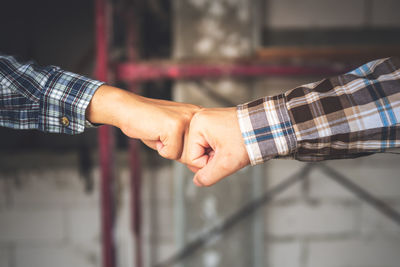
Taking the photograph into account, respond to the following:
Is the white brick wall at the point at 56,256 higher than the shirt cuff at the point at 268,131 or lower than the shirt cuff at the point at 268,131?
lower

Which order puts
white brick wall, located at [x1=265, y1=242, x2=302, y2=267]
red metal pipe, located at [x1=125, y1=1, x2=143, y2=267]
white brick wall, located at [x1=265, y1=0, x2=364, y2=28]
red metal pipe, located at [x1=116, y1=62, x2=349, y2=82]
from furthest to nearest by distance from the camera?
white brick wall, located at [x1=265, y1=242, x2=302, y2=267] → white brick wall, located at [x1=265, y1=0, x2=364, y2=28] → red metal pipe, located at [x1=125, y1=1, x2=143, y2=267] → red metal pipe, located at [x1=116, y1=62, x2=349, y2=82]

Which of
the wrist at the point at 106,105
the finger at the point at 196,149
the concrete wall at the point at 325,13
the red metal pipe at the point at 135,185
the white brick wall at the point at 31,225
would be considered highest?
the concrete wall at the point at 325,13

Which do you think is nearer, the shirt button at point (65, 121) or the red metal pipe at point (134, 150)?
the shirt button at point (65, 121)

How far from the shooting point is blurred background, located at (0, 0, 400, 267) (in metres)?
1.49

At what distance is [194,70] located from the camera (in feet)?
3.90

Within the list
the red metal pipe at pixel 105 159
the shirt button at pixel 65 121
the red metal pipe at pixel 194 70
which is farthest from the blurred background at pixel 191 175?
the shirt button at pixel 65 121

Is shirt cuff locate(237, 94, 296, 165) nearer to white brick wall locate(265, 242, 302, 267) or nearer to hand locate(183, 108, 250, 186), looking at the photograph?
hand locate(183, 108, 250, 186)

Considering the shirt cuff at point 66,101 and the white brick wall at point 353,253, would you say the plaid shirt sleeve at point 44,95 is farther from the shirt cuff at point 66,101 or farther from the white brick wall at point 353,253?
the white brick wall at point 353,253

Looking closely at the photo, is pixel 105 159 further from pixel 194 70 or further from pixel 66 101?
pixel 194 70

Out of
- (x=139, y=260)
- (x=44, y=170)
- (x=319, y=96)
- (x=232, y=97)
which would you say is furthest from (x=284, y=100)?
(x=44, y=170)

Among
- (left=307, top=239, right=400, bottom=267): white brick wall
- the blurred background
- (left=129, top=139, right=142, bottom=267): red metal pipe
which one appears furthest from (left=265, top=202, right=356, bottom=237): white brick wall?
(left=129, top=139, right=142, bottom=267): red metal pipe

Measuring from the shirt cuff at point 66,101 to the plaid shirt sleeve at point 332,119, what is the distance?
1.27 feet

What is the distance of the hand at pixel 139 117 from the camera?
26.3 inches

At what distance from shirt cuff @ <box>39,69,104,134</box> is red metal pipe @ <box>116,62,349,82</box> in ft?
1.50
